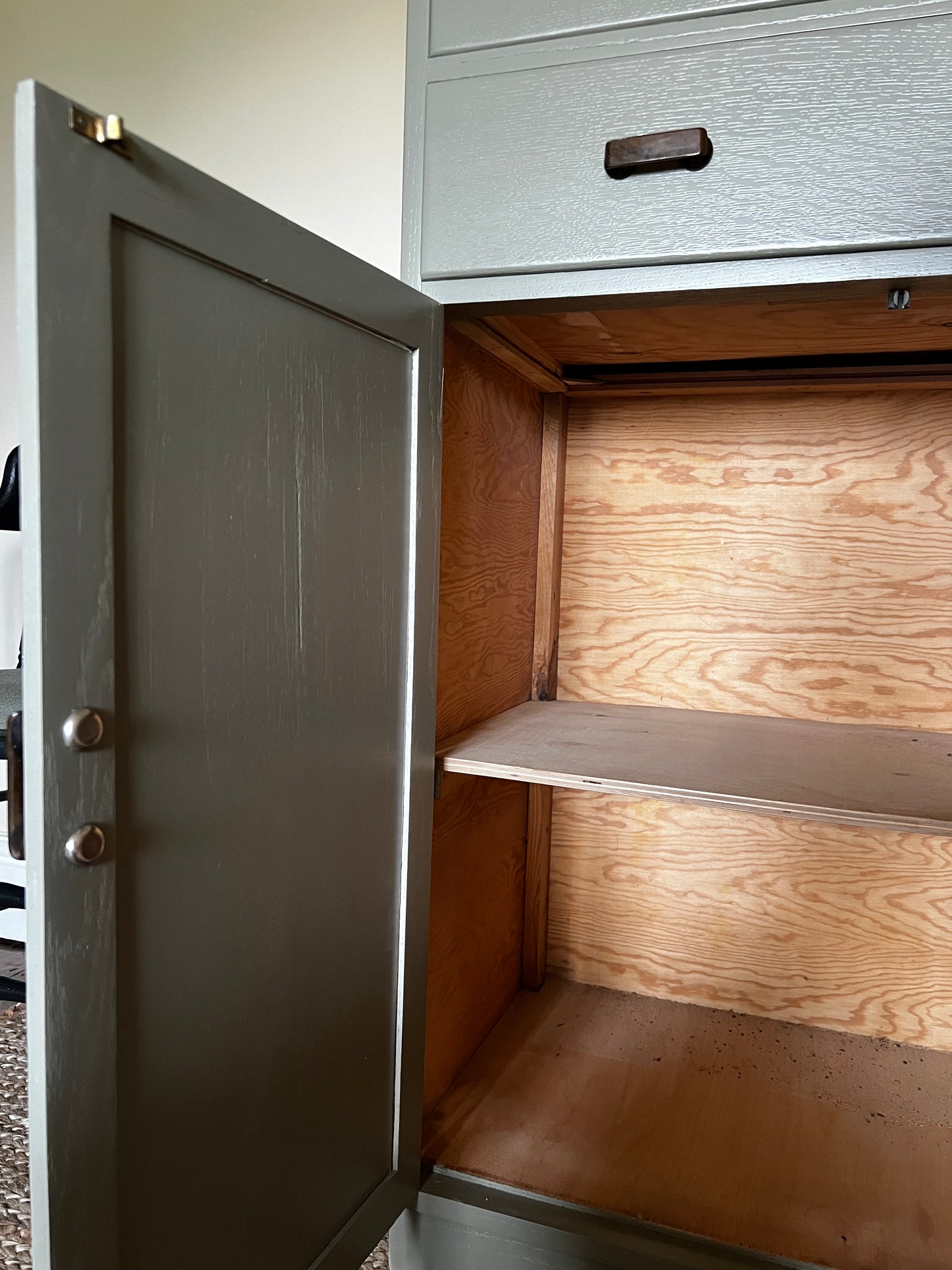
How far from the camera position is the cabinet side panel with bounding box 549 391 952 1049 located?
1477 millimetres

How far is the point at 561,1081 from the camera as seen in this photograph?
143 centimetres

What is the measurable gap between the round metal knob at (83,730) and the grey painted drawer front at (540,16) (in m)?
0.82

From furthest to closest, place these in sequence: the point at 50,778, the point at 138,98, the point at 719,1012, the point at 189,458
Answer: the point at 138,98
the point at 719,1012
the point at 189,458
the point at 50,778

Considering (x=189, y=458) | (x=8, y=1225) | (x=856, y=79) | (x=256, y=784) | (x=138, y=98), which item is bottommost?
(x=8, y=1225)

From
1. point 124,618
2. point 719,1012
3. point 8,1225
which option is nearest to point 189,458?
point 124,618

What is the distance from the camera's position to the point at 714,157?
0.91 m

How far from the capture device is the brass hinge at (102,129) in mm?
565

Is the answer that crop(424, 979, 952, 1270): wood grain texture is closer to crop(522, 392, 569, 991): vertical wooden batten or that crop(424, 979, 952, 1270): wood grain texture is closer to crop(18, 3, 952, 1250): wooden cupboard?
crop(18, 3, 952, 1250): wooden cupboard

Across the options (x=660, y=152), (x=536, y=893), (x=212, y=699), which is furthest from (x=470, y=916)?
(x=660, y=152)

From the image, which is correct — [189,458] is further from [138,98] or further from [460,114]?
[138,98]

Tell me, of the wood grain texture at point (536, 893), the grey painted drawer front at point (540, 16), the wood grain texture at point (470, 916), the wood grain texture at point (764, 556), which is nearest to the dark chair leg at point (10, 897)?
the wood grain texture at point (470, 916)

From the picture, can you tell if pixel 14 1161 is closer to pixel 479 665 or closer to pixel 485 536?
pixel 479 665

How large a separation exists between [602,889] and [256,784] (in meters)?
1.08

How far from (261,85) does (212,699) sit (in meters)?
1.77
